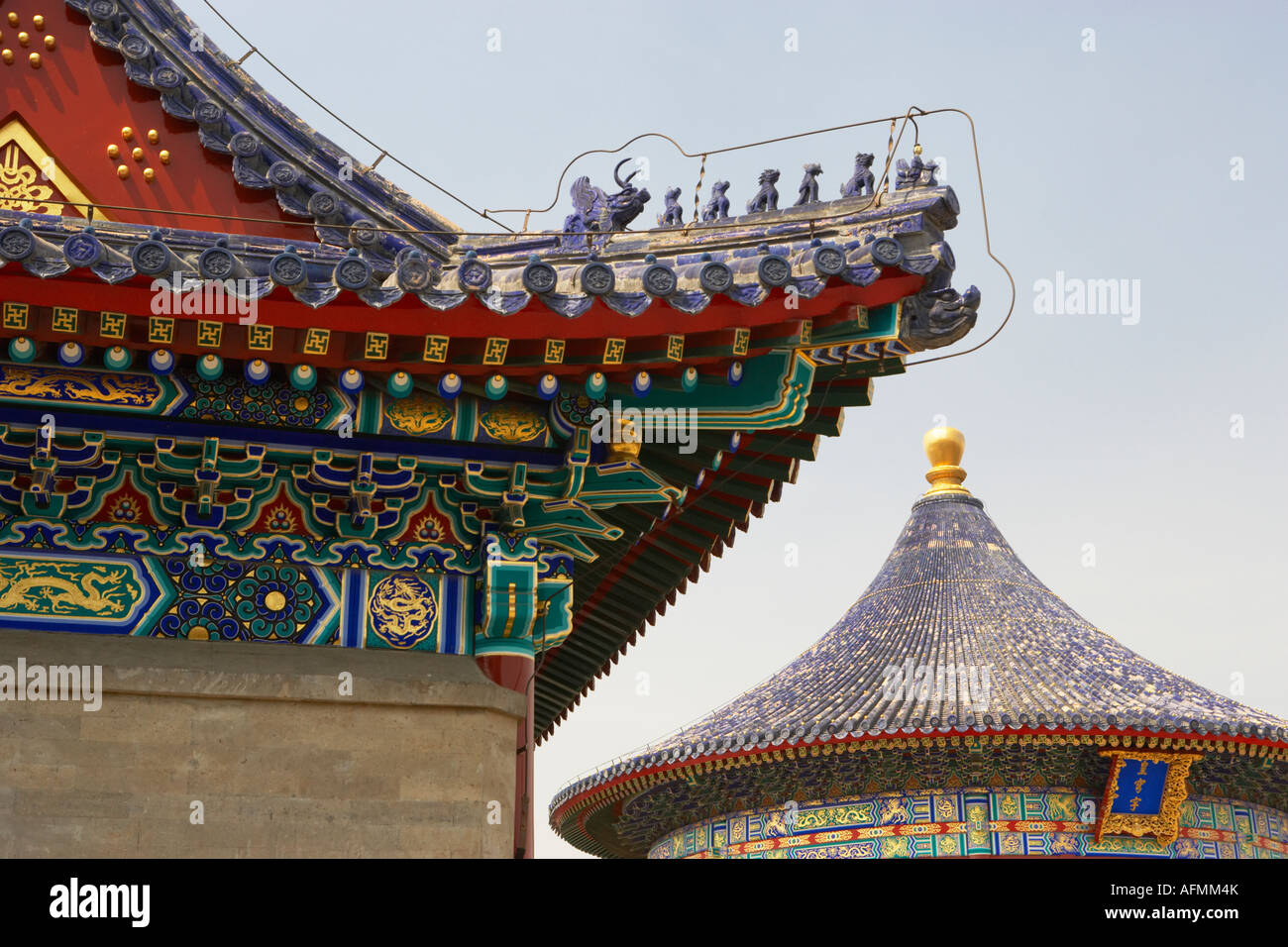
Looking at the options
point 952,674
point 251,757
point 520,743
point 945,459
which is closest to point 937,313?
point 520,743

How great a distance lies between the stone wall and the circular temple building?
35.2ft

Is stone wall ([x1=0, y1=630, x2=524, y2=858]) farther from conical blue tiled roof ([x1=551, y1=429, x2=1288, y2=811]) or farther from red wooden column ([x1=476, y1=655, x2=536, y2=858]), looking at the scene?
conical blue tiled roof ([x1=551, y1=429, x2=1288, y2=811])

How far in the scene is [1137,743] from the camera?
16016 millimetres

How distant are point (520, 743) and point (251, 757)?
1.15 meters

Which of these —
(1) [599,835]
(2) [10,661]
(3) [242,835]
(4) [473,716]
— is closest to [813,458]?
(4) [473,716]

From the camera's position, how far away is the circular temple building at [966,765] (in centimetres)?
1617

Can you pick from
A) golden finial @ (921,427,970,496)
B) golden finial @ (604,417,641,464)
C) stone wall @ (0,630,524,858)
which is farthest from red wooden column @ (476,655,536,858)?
golden finial @ (921,427,970,496)

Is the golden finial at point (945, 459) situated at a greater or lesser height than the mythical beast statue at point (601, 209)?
greater

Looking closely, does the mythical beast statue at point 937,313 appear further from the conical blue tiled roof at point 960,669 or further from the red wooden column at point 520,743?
the conical blue tiled roof at point 960,669

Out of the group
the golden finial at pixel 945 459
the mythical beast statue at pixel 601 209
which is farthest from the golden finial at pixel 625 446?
the golden finial at pixel 945 459

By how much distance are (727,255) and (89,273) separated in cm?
Answer: 242

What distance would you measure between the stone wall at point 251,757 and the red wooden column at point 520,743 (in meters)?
0.13

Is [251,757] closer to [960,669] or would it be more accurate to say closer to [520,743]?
[520,743]
